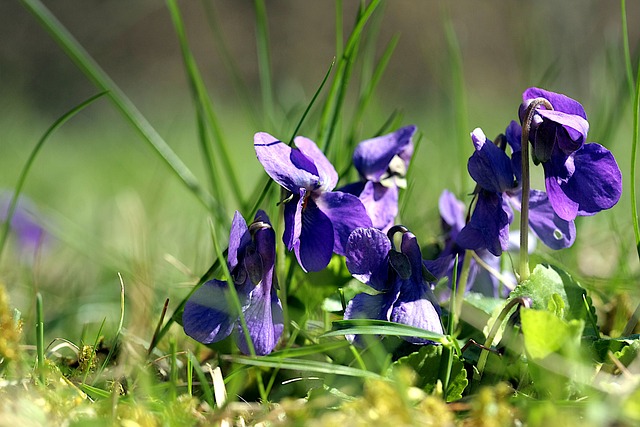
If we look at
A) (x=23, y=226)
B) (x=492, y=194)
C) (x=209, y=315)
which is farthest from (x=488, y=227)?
(x=23, y=226)

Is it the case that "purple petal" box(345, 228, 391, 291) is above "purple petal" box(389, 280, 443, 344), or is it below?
above

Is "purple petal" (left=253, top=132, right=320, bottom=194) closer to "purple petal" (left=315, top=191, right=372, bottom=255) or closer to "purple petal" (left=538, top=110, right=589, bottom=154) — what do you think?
"purple petal" (left=315, top=191, right=372, bottom=255)

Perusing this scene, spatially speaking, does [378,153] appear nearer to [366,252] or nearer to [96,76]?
[366,252]

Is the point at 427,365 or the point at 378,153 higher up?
the point at 378,153

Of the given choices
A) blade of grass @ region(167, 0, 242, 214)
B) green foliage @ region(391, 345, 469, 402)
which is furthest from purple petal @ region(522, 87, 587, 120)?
blade of grass @ region(167, 0, 242, 214)

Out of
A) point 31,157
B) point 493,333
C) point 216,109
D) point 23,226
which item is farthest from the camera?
point 216,109

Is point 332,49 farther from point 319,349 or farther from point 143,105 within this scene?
point 319,349
